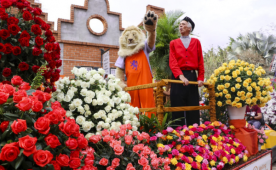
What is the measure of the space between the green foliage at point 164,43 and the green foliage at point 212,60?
5.25m

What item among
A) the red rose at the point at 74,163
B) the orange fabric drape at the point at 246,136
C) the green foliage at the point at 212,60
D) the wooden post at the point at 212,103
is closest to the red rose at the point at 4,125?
the red rose at the point at 74,163

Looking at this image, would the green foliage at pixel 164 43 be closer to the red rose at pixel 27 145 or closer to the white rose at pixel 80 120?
the white rose at pixel 80 120

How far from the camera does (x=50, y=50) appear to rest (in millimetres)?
1619

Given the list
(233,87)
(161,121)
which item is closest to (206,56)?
(233,87)

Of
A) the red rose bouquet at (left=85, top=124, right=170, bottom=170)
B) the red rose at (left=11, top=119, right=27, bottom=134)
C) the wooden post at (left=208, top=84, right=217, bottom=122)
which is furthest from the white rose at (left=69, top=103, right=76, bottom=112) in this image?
the wooden post at (left=208, top=84, right=217, bottom=122)

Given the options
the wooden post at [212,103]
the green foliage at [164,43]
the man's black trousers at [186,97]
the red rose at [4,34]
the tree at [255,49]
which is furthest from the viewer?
the tree at [255,49]

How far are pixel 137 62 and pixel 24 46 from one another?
63.6 inches

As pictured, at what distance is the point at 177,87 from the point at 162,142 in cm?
90

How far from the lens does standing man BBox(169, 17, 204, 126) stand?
99.8 inches

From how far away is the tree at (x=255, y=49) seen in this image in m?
13.2

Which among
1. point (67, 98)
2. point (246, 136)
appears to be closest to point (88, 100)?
point (67, 98)

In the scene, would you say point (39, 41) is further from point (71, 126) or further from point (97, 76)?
point (71, 126)

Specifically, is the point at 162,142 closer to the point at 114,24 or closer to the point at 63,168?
the point at 63,168

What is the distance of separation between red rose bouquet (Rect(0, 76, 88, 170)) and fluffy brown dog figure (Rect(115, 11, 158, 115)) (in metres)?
1.65
